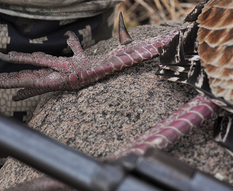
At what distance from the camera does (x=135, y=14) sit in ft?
10.6

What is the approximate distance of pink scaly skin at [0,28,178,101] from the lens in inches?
38.1

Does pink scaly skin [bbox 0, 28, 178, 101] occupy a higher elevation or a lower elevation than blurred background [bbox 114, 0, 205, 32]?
higher

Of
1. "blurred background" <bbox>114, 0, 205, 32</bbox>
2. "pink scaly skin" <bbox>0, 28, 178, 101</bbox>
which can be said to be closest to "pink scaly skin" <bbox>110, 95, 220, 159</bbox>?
"pink scaly skin" <bbox>0, 28, 178, 101</bbox>

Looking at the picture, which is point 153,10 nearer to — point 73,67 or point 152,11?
point 152,11

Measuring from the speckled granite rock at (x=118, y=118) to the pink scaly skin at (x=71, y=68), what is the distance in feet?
0.19

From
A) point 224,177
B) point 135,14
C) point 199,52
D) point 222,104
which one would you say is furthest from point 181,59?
point 135,14

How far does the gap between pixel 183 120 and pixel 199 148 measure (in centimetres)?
12

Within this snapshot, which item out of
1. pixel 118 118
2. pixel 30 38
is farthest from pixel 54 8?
pixel 118 118

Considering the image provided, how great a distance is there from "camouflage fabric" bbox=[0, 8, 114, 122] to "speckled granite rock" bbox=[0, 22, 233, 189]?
188mm

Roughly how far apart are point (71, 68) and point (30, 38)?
289 millimetres

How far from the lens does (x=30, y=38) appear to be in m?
1.13

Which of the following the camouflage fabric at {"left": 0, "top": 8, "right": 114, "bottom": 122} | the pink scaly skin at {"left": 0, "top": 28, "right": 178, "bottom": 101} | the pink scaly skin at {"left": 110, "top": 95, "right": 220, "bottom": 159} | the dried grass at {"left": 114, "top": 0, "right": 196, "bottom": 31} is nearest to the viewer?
the pink scaly skin at {"left": 110, "top": 95, "right": 220, "bottom": 159}

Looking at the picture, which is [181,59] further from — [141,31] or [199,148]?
[141,31]

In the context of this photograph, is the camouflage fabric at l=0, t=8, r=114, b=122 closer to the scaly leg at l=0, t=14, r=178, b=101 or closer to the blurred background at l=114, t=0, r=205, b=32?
the scaly leg at l=0, t=14, r=178, b=101
